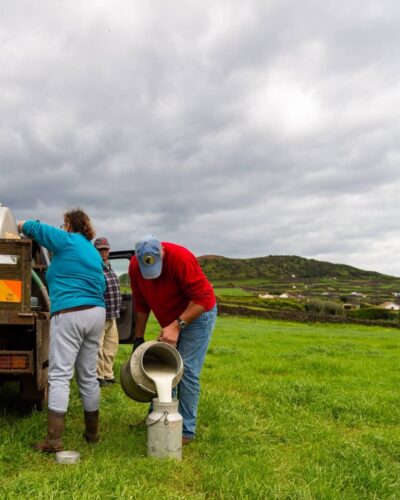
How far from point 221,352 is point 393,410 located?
5.94m

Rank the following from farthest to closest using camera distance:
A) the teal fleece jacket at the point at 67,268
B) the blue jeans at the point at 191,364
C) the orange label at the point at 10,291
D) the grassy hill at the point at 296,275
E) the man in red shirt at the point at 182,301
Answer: the grassy hill at the point at 296,275 < the blue jeans at the point at 191,364 < the man in red shirt at the point at 182,301 < the orange label at the point at 10,291 < the teal fleece jacket at the point at 67,268

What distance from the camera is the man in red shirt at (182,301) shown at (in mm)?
4672

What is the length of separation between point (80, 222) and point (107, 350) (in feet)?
11.6

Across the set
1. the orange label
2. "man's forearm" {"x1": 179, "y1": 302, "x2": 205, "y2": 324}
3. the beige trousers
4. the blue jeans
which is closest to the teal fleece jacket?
the orange label

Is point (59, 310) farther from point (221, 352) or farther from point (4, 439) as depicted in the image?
point (221, 352)

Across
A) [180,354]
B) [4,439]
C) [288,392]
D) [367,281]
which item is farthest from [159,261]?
[367,281]

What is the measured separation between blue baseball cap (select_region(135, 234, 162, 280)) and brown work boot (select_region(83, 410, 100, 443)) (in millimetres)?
1317

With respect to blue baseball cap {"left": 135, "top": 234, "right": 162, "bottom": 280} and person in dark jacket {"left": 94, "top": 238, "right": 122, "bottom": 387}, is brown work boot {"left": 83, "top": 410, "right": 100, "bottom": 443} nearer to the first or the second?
blue baseball cap {"left": 135, "top": 234, "right": 162, "bottom": 280}

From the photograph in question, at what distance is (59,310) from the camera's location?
4449 millimetres

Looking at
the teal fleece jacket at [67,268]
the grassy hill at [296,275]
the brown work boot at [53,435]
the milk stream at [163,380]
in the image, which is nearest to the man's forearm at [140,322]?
the milk stream at [163,380]

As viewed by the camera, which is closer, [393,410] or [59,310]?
[59,310]

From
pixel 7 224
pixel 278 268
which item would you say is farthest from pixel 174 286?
pixel 278 268

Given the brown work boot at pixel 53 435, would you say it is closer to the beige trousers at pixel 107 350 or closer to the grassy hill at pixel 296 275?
the beige trousers at pixel 107 350

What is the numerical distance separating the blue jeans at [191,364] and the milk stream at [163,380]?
0.19 meters
